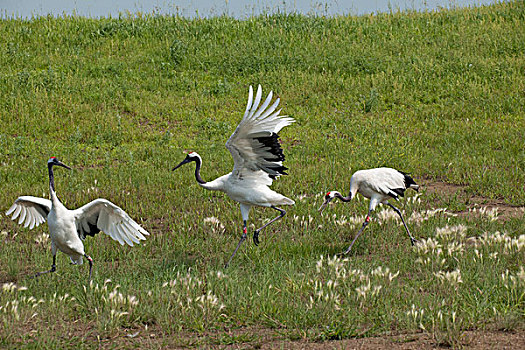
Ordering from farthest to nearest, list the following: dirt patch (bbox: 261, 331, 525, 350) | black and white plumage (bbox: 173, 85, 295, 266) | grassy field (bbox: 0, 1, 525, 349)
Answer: black and white plumage (bbox: 173, 85, 295, 266), grassy field (bbox: 0, 1, 525, 349), dirt patch (bbox: 261, 331, 525, 350)

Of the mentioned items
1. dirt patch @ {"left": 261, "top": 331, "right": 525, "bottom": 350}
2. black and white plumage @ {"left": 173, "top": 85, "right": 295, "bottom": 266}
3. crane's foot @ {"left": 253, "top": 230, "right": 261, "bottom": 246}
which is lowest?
dirt patch @ {"left": 261, "top": 331, "right": 525, "bottom": 350}

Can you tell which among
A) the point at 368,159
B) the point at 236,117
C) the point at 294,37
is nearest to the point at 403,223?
the point at 368,159

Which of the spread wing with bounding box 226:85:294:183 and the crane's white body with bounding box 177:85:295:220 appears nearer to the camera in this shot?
the spread wing with bounding box 226:85:294:183

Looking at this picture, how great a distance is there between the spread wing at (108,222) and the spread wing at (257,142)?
1626mm

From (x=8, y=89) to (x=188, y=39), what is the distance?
226 inches

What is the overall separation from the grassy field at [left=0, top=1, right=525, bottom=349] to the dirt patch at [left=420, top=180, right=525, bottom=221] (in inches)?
4.1

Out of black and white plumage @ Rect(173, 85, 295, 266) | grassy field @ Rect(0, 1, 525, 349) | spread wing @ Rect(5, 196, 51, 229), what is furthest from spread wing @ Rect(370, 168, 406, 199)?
spread wing @ Rect(5, 196, 51, 229)

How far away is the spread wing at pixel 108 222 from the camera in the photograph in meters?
7.35

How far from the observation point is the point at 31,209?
7.92 metres

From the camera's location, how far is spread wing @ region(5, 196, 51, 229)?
752 centimetres

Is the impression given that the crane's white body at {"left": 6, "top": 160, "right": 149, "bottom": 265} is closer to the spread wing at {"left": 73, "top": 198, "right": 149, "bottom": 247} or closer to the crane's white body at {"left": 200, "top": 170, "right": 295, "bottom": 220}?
the spread wing at {"left": 73, "top": 198, "right": 149, "bottom": 247}

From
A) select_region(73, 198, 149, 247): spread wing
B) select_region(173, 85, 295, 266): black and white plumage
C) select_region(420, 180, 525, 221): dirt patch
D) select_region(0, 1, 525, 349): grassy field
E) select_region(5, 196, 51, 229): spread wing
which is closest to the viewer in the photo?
select_region(0, 1, 525, 349): grassy field

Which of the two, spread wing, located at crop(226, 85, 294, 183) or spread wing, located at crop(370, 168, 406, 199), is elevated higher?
spread wing, located at crop(226, 85, 294, 183)

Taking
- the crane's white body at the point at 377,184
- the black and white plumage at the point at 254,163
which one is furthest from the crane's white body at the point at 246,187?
the crane's white body at the point at 377,184
